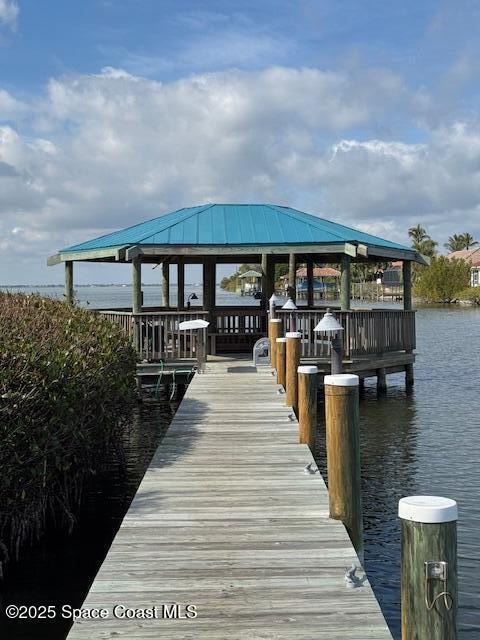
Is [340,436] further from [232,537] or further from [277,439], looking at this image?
[277,439]

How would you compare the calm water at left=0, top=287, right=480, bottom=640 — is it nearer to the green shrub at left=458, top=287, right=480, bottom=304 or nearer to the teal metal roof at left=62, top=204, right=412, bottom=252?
the teal metal roof at left=62, top=204, right=412, bottom=252

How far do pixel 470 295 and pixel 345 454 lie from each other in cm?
8324

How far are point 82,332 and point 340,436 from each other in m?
5.34

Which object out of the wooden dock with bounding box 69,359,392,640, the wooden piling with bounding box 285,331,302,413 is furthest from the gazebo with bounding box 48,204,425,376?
the wooden dock with bounding box 69,359,392,640

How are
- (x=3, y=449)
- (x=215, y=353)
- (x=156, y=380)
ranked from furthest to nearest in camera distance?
(x=215, y=353), (x=156, y=380), (x=3, y=449)

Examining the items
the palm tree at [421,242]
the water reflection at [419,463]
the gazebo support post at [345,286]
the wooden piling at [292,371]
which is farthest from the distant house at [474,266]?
the wooden piling at [292,371]

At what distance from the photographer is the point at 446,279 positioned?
89000 millimetres

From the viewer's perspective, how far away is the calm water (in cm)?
730

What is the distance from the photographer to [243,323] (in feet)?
66.4

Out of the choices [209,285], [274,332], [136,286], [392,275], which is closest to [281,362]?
[274,332]

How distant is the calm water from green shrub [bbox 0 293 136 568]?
0.43 m

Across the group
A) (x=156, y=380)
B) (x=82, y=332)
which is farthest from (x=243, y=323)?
(x=82, y=332)

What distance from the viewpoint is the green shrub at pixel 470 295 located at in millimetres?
83287

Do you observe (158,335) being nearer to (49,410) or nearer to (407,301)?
(407,301)
